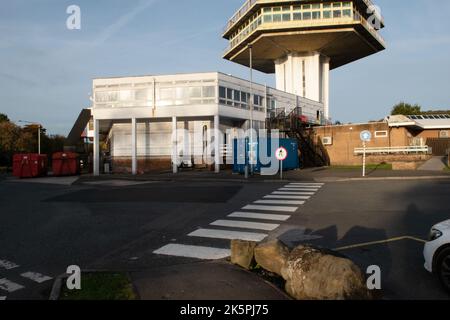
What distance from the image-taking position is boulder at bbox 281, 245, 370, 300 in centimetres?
459

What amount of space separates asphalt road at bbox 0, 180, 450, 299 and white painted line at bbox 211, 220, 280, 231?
38 cm

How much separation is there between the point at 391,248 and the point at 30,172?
34522 mm

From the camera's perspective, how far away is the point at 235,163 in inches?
1199

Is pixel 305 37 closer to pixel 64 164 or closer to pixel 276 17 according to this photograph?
pixel 276 17

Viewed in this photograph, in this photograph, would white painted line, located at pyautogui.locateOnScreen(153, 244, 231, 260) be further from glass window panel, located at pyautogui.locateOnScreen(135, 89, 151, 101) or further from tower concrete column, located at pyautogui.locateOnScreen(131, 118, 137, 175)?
glass window panel, located at pyautogui.locateOnScreen(135, 89, 151, 101)

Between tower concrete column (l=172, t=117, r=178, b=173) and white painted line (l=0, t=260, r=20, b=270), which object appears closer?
white painted line (l=0, t=260, r=20, b=270)

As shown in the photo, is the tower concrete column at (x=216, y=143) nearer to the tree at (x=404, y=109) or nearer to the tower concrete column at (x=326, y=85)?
the tower concrete column at (x=326, y=85)

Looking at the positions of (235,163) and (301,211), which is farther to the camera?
(235,163)

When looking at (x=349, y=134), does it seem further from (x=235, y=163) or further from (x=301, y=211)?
(x=301, y=211)

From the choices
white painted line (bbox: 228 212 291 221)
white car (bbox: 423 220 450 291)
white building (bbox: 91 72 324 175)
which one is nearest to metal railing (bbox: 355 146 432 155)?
white building (bbox: 91 72 324 175)

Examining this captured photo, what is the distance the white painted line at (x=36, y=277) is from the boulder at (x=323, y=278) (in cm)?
383

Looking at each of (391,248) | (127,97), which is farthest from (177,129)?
(391,248)

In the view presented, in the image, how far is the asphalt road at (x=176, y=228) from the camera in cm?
654
